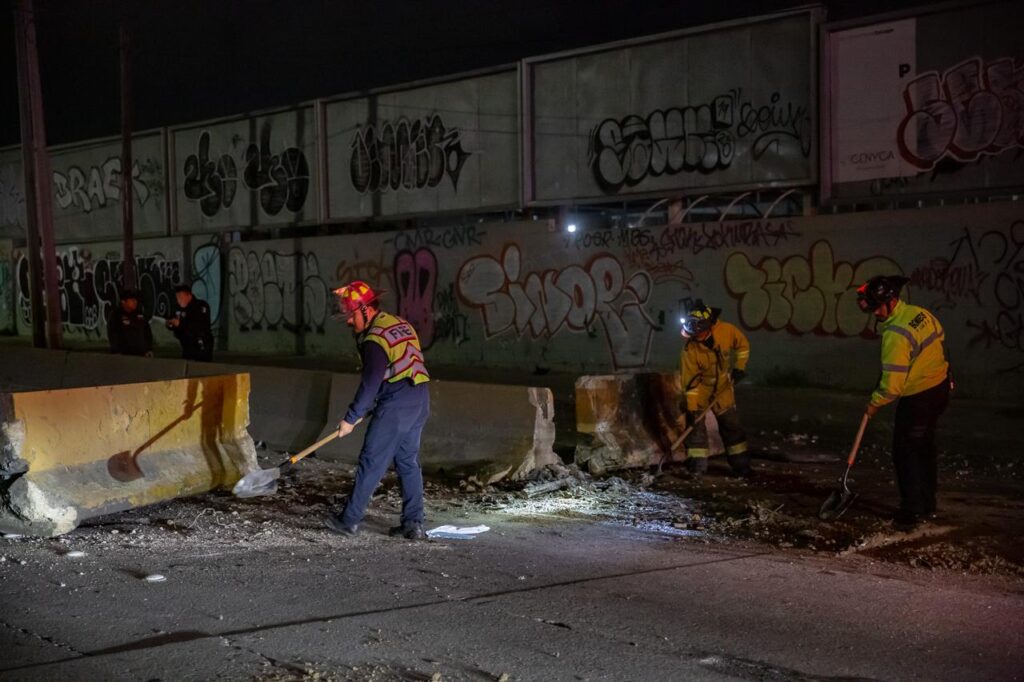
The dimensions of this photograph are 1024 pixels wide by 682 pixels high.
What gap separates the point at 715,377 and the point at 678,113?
9.33 meters

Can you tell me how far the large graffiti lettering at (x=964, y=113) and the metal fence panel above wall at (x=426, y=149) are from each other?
7721mm

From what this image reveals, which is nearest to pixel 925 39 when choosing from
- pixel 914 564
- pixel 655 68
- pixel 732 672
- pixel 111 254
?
pixel 655 68

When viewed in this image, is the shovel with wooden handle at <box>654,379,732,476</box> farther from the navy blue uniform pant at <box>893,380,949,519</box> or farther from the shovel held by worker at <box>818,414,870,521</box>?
the navy blue uniform pant at <box>893,380,949,519</box>

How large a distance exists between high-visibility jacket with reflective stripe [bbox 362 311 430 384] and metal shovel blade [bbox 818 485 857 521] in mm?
3120

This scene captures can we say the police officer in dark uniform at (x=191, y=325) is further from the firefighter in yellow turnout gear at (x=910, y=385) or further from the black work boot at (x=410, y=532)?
the firefighter in yellow turnout gear at (x=910, y=385)

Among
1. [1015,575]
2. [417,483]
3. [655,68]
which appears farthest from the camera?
[655,68]

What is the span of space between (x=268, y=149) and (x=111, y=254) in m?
7.02

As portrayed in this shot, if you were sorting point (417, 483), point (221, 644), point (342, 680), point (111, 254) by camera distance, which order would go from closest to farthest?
1. point (342, 680)
2. point (221, 644)
3. point (417, 483)
4. point (111, 254)

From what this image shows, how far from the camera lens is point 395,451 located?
7625 mm

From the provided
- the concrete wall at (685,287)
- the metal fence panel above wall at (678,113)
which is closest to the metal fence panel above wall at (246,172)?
the concrete wall at (685,287)

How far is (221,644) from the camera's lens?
17.2 ft

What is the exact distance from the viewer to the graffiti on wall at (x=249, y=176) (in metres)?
25.4

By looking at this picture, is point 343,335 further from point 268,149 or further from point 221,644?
point 221,644

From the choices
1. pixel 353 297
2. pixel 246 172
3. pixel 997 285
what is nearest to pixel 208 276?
pixel 246 172
